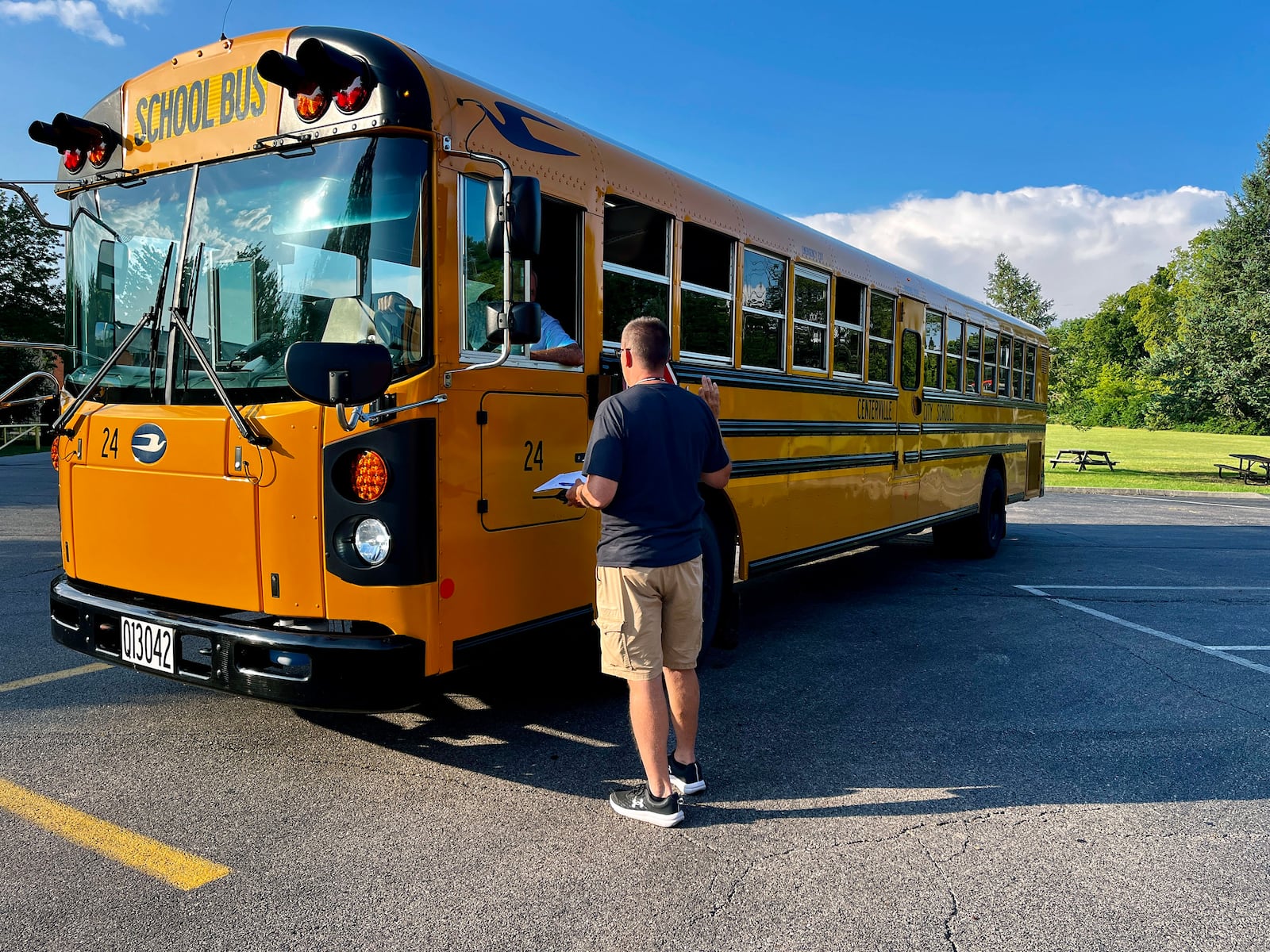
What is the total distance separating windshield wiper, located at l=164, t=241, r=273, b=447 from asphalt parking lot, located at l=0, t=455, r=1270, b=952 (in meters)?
1.15

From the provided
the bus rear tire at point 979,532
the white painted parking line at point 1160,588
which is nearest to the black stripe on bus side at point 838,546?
the bus rear tire at point 979,532

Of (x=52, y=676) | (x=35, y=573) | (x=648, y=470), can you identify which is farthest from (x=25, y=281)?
(x=648, y=470)

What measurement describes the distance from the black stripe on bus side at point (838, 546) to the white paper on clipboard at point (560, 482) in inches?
75.5

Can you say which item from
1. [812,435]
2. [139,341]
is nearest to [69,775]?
[139,341]

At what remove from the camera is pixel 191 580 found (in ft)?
12.3

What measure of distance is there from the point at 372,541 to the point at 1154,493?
21784 millimetres

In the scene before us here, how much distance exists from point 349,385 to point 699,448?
1.23m

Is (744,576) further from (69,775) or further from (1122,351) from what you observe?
(1122,351)

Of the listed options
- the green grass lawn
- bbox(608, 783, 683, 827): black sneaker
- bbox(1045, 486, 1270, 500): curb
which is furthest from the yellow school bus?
the green grass lawn

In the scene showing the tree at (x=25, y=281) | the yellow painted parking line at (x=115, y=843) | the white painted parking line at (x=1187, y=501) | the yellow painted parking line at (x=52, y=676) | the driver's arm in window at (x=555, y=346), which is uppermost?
the tree at (x=25, y=281)

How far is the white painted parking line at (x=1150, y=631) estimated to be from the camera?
584 cm

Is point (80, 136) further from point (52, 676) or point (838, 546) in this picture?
point (838, 546)

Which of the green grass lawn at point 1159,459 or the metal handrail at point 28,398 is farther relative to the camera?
the green grass lawn at point 1159,459

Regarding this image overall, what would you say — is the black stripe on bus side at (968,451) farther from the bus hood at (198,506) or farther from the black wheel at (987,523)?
the bus hood at (198,506)
